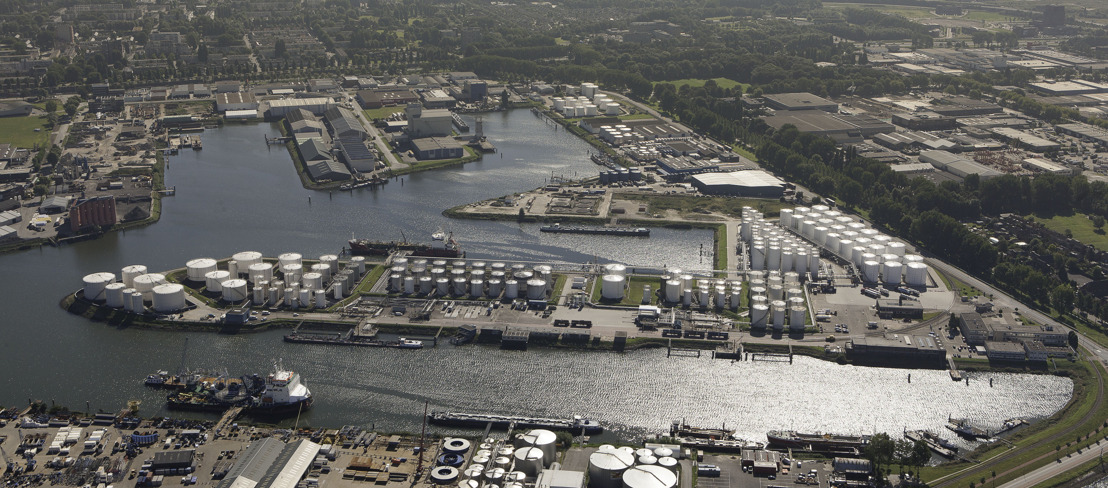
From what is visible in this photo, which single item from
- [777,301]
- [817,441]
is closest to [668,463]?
[817,441]

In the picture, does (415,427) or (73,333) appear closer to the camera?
(415,427)

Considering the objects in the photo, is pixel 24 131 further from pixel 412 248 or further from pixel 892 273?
pixel 892 273

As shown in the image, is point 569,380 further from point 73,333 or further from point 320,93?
point 320,93

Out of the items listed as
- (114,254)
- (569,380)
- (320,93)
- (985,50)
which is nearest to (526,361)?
(569,380)

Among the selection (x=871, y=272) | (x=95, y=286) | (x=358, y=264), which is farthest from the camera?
(x=358, y=264)

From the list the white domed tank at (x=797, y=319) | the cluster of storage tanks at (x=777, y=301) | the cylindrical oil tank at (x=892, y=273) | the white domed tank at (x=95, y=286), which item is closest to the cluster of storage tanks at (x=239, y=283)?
the white domed tank at (x=95, y=286)

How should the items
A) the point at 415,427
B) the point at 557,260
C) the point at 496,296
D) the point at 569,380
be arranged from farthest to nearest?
the point at 557,260
the point at 496,296
the point at 569,380
the point at 415,427

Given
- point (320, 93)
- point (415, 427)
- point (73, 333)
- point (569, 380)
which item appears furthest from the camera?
point (320, 93)
